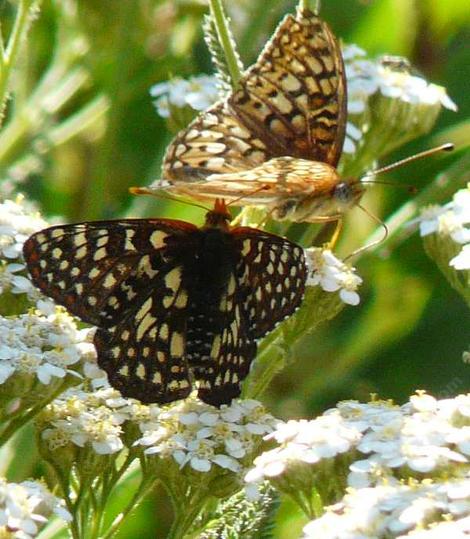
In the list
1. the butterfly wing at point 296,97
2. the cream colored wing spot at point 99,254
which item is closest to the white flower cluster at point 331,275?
the butterfly wing at point 296,97

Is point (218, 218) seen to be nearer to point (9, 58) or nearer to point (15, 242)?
point (15, 242)

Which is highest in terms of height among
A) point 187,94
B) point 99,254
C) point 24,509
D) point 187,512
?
point 187,94

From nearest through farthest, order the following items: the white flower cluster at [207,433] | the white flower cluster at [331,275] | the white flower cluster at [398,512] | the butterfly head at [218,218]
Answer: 1. the white flower cluster at [398,512]
2. the white flower cluster at [207,433]
3. the butterfly head at [218,218]
4. the white flower cluster at [331,275]

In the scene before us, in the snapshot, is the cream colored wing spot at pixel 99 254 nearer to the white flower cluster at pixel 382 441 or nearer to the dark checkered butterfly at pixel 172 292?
the dark checkered butterfly at pixel 172 292

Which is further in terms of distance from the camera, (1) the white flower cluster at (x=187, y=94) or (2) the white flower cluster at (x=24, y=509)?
(1) the white flower cluster at (x=187, y=94)

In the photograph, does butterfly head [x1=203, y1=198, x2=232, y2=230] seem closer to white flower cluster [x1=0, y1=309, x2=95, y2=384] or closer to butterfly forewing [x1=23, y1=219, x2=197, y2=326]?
butterfly forewing [x1=23, y1=219, x2=197, y2=326]

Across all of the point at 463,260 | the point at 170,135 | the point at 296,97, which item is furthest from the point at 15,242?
the point at 170,135

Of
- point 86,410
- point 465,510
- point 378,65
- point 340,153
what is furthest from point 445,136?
point 465,510
